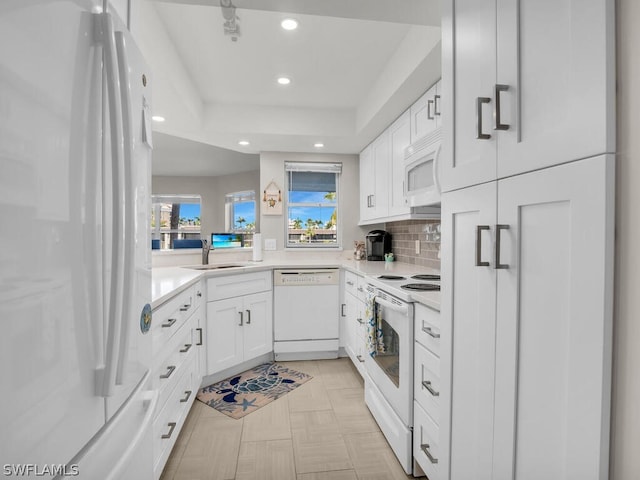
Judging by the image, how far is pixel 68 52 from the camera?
58 cm

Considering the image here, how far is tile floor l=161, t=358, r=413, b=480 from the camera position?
1698mm

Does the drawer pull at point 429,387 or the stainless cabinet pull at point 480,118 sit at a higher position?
the stainless cabinet pull at point 480,118

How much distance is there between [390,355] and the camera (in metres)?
1.94

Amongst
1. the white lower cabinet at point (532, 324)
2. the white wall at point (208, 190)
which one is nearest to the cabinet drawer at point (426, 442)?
the white lower cabinet at point (532, 324)

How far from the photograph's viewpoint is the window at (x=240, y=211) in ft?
22.5

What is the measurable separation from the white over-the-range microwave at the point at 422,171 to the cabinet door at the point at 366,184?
0.99 meters

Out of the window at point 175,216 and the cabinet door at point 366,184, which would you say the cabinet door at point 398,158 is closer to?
the cabinet door at point 366,184

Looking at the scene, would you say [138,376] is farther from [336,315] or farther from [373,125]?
[373,125]

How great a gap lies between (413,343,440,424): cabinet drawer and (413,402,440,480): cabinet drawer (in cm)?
4

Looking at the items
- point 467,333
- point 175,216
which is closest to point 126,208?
point 467,333

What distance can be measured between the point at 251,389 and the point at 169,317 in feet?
4.15

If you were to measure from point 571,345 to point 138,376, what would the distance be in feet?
3.54

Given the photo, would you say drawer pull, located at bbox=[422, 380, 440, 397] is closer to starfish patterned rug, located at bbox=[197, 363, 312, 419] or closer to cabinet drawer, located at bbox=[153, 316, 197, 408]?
cabinet drawer, located at bbox=[153, 316, 197, 408]

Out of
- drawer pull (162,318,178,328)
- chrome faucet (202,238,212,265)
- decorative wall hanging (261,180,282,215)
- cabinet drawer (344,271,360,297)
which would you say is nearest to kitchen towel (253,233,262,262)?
Result: decorative wall hanging (261,180,282,215)
